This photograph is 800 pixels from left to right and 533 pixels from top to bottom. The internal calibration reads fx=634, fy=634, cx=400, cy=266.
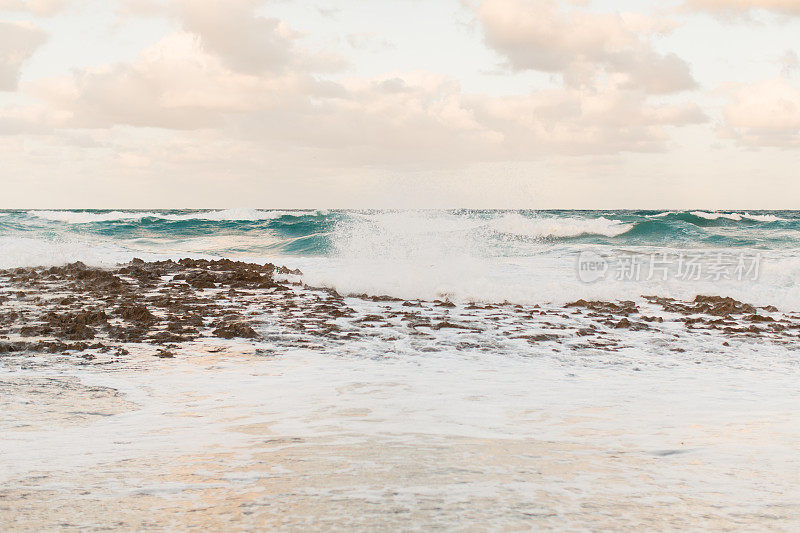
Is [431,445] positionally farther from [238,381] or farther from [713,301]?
[713,301]

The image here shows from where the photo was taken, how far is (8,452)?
3883 mm

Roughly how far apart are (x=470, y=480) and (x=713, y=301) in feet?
32.3

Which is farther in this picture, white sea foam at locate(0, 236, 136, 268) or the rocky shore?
white sea foam at locate(0, 236, 136, 268)

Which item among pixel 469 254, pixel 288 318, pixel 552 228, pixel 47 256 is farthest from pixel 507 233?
pixel 288 318

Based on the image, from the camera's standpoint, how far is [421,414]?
16.3 ft

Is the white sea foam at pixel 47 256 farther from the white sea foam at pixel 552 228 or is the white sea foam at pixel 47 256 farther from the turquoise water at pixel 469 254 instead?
the white sea foam at pixel 552 228

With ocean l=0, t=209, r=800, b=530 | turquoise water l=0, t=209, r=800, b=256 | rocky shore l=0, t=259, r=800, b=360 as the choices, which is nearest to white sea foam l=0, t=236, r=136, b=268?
rocky shore l=0, t=259, r=800, b=360

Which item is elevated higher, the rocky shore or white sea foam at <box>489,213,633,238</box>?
white sea foam at <box>489,213,633,238</box>

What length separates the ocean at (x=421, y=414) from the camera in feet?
10.4

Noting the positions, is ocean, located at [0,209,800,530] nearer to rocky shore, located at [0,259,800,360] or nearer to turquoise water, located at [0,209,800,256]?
rocky shore, located at [0,259,800,360]

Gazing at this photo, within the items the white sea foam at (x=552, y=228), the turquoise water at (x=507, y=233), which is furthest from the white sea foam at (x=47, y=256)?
the white sea foam at (x=552, y=228)

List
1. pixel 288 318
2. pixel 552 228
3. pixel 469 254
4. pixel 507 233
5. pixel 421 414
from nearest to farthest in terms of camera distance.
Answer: pixel 421 414, pixel 288 318, pixel 469 254, pixel 507 233, pixel 552 228

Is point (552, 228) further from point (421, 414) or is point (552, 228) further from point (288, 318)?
point (421, 414)

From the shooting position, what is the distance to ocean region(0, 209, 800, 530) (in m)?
3.16
